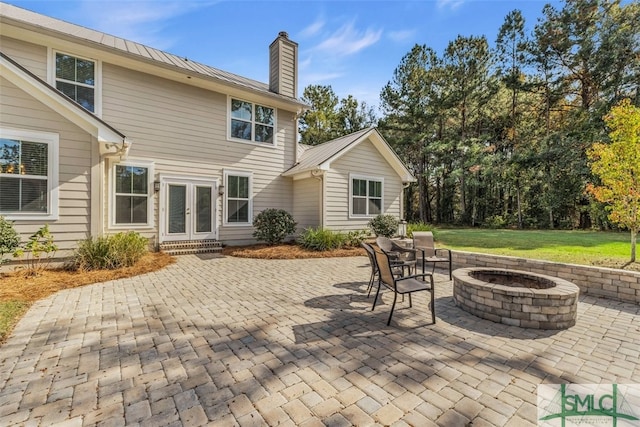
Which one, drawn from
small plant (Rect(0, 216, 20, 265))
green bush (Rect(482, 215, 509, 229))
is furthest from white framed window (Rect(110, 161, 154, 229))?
green bush (Rect(482, 215, 509, 229))

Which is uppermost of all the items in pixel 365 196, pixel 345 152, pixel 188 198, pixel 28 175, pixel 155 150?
pixel 345 152

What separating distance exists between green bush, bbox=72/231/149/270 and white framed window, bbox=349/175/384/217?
7.74 metres

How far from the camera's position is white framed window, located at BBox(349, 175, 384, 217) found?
39.3 ft

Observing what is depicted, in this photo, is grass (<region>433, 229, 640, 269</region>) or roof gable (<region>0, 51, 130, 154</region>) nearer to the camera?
roof gable (<region>0, 51, 130, 154</region>)

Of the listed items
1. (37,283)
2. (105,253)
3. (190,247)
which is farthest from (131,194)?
(37,283)

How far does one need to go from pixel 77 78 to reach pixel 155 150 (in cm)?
274

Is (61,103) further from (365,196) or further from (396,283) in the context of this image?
(365,196)

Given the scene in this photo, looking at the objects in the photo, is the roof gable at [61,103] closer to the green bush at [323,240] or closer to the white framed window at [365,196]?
the green bush at [323,240]

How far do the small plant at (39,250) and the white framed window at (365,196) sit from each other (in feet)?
30.4

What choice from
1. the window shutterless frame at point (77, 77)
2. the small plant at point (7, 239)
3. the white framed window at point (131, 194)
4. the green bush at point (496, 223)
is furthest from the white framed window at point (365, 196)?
the green bush at point (496, 223)

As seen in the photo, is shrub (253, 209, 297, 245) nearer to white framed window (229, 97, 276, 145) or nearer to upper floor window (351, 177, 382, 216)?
upper floor window (351, 177, 382, 216)

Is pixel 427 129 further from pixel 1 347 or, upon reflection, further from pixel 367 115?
pixel 1 347

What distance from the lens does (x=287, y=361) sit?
2854mm

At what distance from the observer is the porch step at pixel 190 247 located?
934 cm
